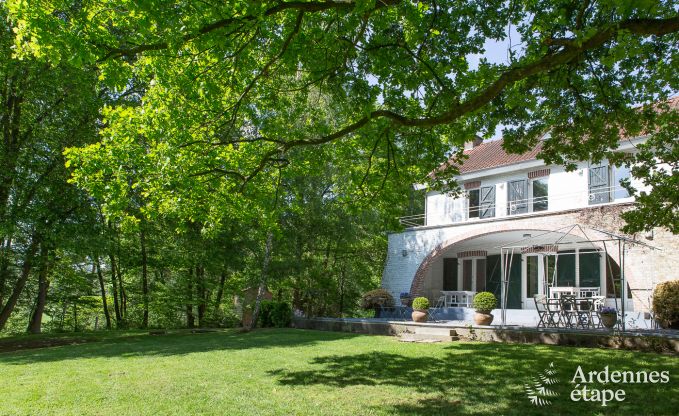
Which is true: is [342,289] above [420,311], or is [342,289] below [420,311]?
above

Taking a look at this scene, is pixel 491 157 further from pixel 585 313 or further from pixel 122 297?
pixel 122 297

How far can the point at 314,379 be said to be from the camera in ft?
28.2

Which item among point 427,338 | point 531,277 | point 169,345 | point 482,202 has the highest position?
point 482,202

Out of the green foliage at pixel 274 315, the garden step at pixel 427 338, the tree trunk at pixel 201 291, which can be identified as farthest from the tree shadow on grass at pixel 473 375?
the tree trunk at pixel 201 291

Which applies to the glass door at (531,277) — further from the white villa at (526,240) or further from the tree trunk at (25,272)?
the tree trunk at (25,272)

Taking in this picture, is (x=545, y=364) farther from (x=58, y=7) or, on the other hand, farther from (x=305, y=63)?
(x=58, y=7)

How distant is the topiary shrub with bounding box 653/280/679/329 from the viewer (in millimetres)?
13742

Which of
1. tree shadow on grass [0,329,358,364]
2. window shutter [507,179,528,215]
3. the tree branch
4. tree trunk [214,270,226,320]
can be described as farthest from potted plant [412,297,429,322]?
tree trunk [214,270,226,320]

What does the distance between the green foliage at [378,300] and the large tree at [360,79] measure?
10.6m

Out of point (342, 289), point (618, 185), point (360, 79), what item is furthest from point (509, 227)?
point (360, 79)

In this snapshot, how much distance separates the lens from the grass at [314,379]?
6.59 m

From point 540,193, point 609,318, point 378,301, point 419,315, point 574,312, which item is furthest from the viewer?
point 378,301

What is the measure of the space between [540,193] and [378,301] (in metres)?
7.97

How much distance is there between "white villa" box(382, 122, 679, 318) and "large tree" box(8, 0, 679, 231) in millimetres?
5773
